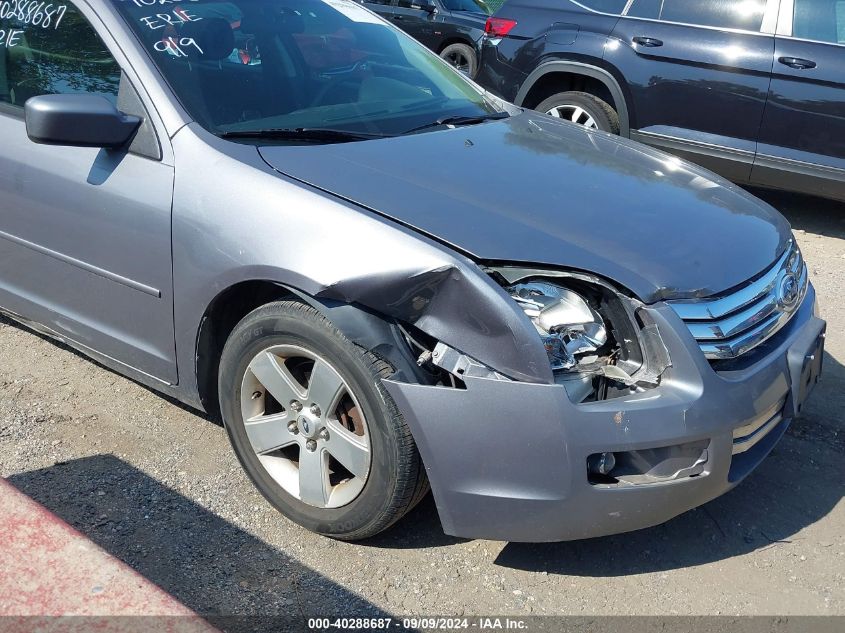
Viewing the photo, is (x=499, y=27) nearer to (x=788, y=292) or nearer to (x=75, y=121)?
(x=788, y=292)

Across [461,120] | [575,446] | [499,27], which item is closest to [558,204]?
[575,446]

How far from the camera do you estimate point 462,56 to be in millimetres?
11680

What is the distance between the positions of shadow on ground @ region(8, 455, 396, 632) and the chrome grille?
4.07ft

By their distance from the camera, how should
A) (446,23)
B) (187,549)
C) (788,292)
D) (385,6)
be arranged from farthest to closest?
(385,6) < (446,23) < (788,292) < (187,549)

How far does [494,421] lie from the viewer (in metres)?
2.44

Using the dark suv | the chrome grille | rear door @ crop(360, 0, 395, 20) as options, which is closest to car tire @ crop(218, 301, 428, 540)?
the chrome grille

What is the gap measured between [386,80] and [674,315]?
1792 mm

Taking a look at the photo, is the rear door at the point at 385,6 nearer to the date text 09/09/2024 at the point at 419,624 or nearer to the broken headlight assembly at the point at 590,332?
the broken headlight assembly at the point at 590,332

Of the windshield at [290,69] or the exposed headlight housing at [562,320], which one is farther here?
the windshield at [290,69]

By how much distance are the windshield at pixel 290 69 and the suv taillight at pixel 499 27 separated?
3459mm

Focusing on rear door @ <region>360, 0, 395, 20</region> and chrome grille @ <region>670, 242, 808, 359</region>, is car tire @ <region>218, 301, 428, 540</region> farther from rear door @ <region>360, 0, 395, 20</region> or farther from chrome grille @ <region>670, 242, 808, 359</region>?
rear door @ <region>360, 0, 395, 20</region>

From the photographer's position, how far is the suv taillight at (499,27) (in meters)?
7.33

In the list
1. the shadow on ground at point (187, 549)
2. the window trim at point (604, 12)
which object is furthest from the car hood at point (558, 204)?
the window trim at point (604, 12)

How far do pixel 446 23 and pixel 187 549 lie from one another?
32.4ft
